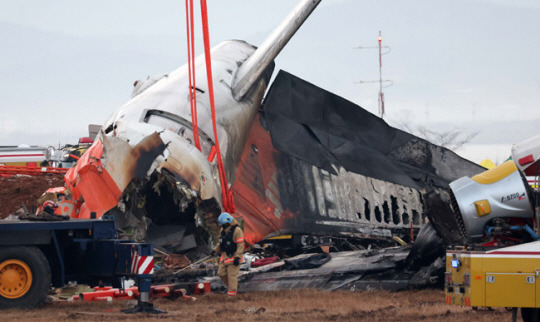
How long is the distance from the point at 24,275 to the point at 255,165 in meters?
9.68

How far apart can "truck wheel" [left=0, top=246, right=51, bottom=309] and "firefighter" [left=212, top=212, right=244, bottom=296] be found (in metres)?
3.69

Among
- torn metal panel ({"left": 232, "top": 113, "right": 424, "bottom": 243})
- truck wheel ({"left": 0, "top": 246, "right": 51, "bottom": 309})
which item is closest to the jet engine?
truck wheel ({"left": 0, "top": 246, "right": 51, "bottom": 309})

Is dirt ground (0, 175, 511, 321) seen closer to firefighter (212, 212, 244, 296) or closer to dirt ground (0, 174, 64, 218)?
firefighter (212, 212, 244, 296)

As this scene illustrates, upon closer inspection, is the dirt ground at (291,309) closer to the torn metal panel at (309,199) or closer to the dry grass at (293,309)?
the dry grass at (293,309)

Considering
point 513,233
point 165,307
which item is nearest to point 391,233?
point 165,307

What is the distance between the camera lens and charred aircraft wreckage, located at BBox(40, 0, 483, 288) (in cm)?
1738

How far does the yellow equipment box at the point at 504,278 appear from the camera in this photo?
9344 millimetres

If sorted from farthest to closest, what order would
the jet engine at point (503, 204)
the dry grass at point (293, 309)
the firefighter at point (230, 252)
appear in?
the firefighter at point (230, 252) < the dry grass at point (293, 309) < the jet engine at point (503, 204)

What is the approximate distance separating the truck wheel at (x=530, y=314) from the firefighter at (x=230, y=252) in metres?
6.14

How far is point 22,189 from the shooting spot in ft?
84.0

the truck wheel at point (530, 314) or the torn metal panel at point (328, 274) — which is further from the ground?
the torn metal panel at point (328, 274)

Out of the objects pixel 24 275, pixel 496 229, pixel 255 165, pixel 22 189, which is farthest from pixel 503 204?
pixel 22 189

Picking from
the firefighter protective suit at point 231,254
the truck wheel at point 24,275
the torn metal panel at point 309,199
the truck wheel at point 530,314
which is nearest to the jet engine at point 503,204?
the truck wheel at point 530,314

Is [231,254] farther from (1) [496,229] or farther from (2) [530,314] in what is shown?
(2) [530,314]
